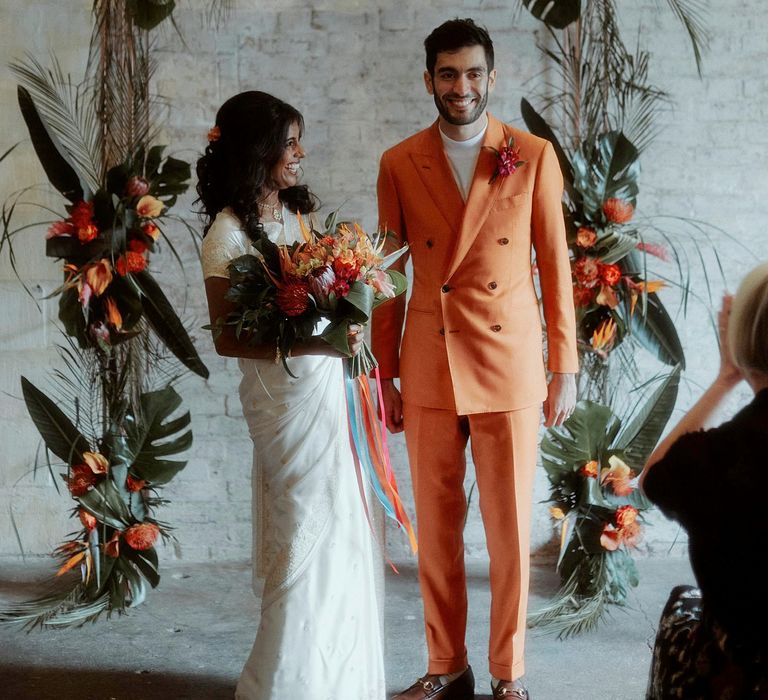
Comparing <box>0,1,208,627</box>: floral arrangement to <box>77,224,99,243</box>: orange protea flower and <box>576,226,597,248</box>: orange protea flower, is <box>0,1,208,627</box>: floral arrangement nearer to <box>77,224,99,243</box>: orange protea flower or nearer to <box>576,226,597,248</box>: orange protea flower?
<box>77,224,99,243</box>: orange protea flower

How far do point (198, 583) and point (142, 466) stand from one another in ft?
2.21

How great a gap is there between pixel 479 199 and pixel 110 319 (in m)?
1.56

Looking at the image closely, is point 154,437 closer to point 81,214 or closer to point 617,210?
point 81,214

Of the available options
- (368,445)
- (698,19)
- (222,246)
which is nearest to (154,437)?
(368,445)

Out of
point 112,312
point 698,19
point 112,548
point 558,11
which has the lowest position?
point 112,548

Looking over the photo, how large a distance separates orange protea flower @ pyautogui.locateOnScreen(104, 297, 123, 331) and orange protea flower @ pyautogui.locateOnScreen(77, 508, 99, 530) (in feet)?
2.44

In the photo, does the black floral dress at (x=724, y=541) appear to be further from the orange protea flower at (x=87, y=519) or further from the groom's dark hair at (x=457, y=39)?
the orange protea flower at (x=87, y=519)

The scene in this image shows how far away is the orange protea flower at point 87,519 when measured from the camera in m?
3.74

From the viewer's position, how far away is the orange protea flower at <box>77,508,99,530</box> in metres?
3.74

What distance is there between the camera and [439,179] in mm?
2926

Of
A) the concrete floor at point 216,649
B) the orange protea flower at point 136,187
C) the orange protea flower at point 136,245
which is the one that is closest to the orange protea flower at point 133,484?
the concrete floor at point 216,649

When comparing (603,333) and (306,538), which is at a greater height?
(603,333)

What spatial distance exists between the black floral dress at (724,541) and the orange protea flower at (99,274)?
7.77ft

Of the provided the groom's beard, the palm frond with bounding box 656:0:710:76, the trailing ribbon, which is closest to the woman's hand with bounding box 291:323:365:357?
the trailing ribbon
